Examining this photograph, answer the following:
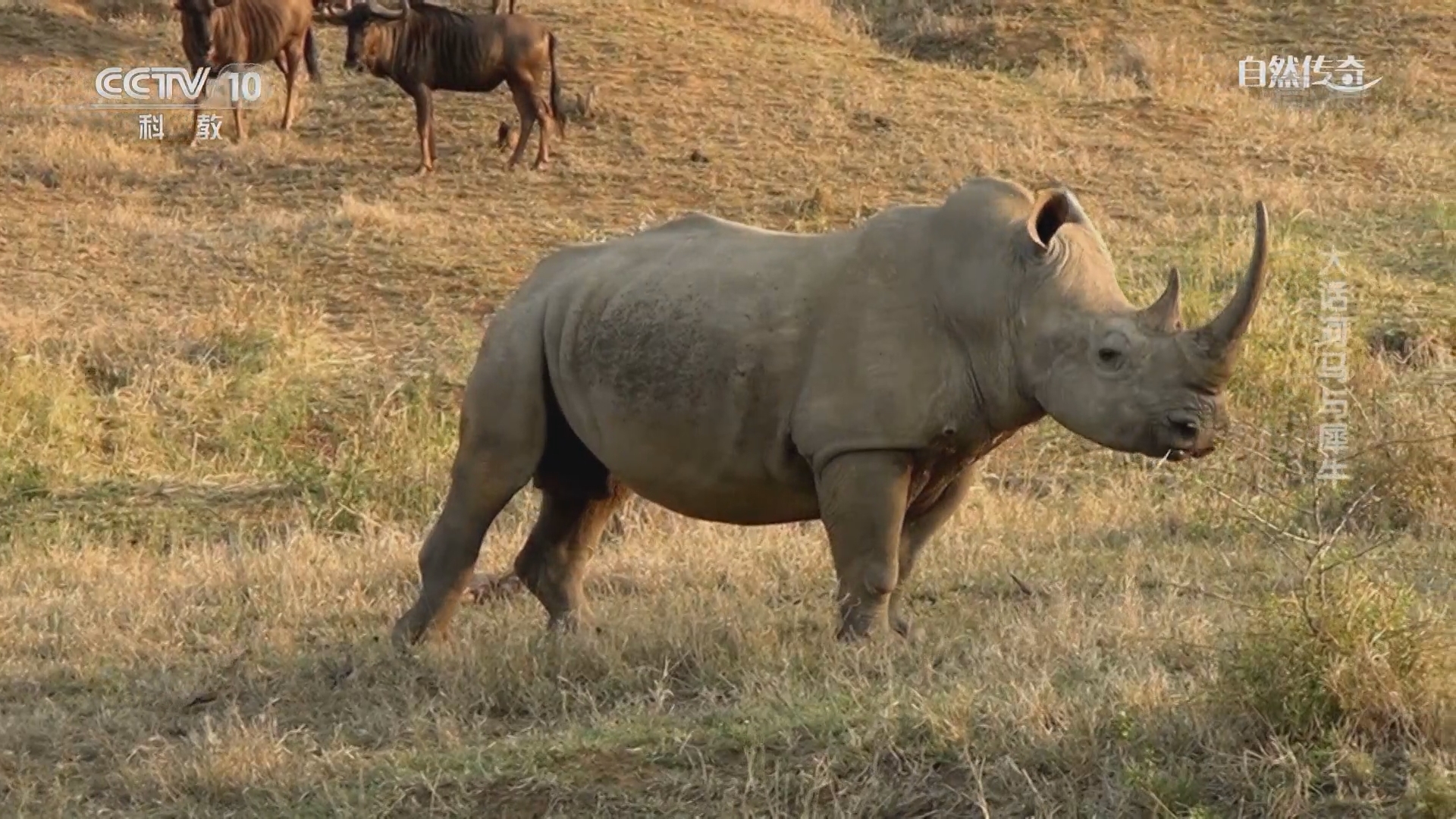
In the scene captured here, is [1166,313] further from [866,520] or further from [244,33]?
[244,33]

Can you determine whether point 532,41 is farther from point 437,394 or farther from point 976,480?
point 976,480

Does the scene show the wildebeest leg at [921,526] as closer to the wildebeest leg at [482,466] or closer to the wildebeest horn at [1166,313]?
the wildebeest horn at [1166,313]

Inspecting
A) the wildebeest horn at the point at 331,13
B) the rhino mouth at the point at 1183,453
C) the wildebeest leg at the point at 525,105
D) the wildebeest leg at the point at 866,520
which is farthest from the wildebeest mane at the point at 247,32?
the rhino mouth at the point at 1183,453

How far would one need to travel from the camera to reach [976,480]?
393 inches

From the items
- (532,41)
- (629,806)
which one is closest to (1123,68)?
(532,41)

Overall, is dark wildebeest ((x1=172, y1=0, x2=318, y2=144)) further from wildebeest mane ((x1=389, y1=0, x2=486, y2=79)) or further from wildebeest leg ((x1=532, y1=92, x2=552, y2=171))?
wildebeest leg ((x1=532, y1=92, x2=552, y2=171))

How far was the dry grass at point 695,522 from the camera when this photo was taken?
5.11 meters

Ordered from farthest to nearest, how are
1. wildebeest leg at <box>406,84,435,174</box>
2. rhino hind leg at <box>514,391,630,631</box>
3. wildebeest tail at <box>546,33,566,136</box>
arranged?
wildebeest tail at <box>546,33,566,136</box>
wildebeest leg at <box>406,84,435,174</box>
rhino hind leg at <box>514,391,630,631</box>

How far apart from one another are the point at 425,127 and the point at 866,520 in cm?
1176

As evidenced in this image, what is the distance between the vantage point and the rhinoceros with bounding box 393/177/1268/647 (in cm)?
598

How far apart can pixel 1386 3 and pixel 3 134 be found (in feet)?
45.8

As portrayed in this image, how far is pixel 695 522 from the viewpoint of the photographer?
9.36 m

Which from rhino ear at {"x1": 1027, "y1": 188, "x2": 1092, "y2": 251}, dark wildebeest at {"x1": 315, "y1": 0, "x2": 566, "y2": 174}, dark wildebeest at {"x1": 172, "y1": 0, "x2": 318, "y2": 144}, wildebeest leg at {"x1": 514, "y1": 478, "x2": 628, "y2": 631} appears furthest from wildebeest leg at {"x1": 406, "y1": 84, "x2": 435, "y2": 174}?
rhino ear at {"x1": 1027, "y1": 188, "x2": 1092, "y2": 251}

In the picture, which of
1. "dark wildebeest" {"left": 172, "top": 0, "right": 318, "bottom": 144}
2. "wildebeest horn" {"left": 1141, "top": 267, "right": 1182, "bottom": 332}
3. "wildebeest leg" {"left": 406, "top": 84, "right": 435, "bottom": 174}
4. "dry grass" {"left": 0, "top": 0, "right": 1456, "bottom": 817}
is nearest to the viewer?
"dry grass" {"left": 0, "top": 0, "right": 1456, "bottom": 817}
